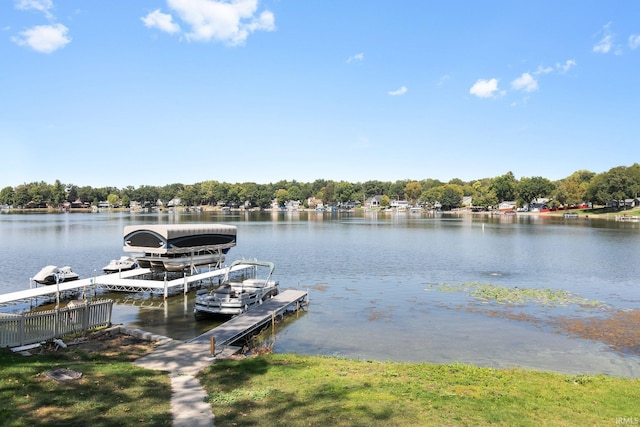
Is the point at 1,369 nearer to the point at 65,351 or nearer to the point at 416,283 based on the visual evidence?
the point at 65,351

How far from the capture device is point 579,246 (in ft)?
225

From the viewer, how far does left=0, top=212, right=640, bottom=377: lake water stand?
22281 mm

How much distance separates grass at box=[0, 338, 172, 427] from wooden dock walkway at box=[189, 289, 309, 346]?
503 centimetres

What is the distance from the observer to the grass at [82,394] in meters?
10.3

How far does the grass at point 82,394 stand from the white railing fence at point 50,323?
1042 millimetres

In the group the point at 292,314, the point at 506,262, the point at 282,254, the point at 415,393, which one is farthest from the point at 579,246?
the point at 415,393

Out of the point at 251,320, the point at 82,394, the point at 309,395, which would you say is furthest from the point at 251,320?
the point at 82,394

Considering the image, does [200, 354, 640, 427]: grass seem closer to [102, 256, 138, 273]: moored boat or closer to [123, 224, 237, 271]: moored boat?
[123, 224, 237, 271]: moored boat

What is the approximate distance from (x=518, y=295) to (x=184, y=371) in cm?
2957

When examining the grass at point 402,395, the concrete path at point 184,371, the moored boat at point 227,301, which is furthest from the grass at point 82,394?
the moored boat at point 227,301

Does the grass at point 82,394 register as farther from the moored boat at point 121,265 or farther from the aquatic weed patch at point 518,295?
the aquatic weed patch at point 518,295

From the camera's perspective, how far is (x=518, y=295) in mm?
35844

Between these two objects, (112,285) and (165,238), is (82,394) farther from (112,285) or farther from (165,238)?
(165,238)

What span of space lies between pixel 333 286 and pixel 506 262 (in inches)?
1051
